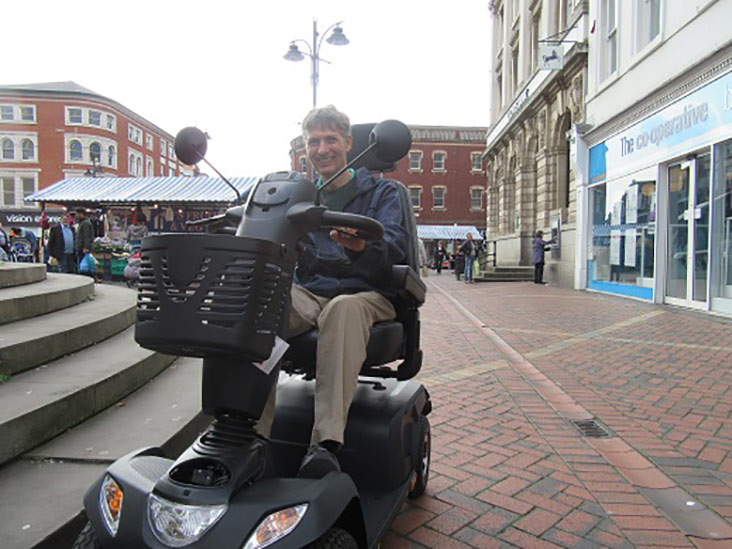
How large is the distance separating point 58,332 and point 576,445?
10.7 feet

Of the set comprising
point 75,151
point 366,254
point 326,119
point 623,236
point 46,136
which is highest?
point 46,136

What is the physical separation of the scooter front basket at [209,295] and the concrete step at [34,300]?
297cm

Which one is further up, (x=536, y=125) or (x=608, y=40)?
(x=608, y=40)

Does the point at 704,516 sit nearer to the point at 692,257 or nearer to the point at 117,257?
the point at 692,257

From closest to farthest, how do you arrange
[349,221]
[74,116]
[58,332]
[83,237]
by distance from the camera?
[349,221], [58,332], [83,237], [74,116]

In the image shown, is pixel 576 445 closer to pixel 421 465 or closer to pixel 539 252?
pixel 421 465

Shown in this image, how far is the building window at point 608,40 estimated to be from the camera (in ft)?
44.7

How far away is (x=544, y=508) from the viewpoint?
2.44 m

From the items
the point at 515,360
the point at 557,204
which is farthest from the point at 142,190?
the point at 515,360

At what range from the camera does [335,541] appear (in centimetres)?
139

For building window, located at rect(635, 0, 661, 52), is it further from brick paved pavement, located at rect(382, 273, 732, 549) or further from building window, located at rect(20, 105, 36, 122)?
building window, located at rect(20, 105, 36, 122)

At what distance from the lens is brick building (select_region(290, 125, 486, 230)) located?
2041 inches

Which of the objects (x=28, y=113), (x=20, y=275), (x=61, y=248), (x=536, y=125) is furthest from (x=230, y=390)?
(x=28, y=113)

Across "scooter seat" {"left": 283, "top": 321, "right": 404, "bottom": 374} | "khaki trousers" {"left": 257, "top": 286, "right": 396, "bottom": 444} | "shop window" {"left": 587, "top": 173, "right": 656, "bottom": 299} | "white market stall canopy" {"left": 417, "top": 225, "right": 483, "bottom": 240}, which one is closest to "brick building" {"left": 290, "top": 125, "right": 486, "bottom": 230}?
"white market stall canopy" {"left": 417, "top": 225, "right": 483, "bottom": 240}
